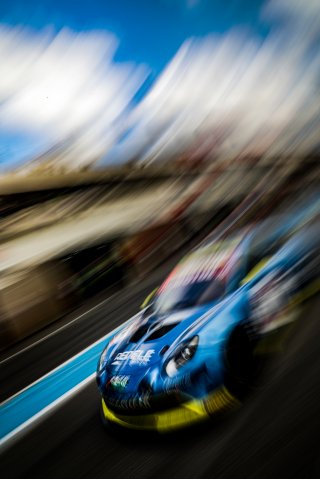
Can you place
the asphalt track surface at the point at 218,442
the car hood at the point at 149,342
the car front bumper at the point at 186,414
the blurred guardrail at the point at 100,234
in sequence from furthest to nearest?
the blurred guardrail at the point at 100,234
the car hood at the point at 149,342
the car front bumper at the point at 186,414
the asphalt track surface at the point at 218,442

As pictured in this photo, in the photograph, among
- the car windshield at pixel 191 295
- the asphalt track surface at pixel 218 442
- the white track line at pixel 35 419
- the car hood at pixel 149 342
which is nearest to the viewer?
the asphalt track surface at pixel 218 442

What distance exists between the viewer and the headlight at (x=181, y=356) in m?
2.51

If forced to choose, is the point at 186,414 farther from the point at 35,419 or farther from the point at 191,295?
the point at 35,419

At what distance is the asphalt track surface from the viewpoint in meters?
2.16

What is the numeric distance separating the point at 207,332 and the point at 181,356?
265 mm

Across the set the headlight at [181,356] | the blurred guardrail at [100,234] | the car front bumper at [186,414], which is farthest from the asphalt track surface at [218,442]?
the blurred guardrail at [100,234]

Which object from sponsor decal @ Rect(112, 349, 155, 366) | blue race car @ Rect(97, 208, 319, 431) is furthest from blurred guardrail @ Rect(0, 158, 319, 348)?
sponsor decal @ Rect(112, 349, 155, 366)

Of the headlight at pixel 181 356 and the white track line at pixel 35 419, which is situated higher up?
the headlight at pixel 181 356

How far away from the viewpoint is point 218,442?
2418 millimetres

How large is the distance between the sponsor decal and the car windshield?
1.66ft

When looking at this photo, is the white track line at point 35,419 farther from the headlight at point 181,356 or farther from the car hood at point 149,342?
the headlight at point 181,356

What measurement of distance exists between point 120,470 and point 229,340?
114 centimetres

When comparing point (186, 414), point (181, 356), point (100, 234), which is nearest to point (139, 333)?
point (181, 356)

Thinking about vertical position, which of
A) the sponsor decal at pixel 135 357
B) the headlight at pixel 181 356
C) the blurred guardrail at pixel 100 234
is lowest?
the blurred guardrail at pixel 100 234
